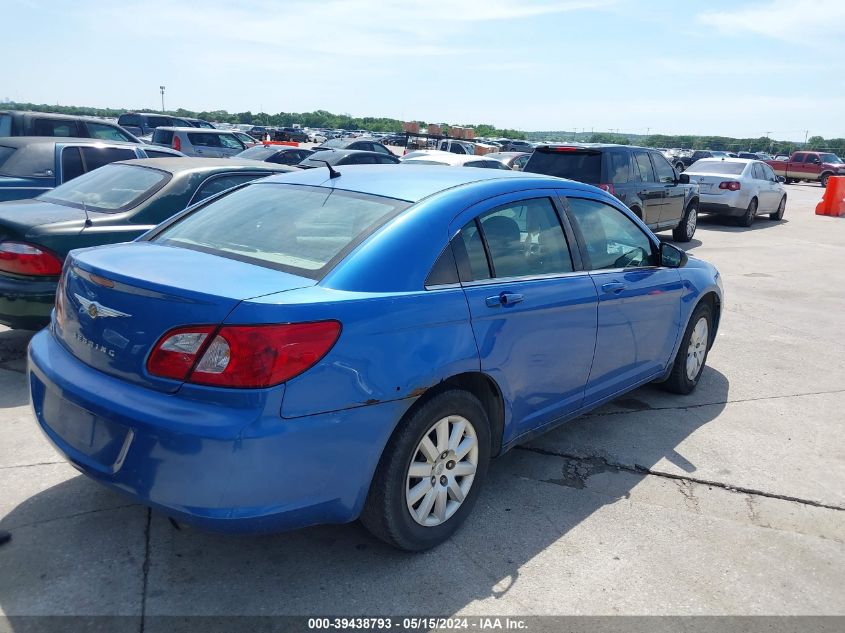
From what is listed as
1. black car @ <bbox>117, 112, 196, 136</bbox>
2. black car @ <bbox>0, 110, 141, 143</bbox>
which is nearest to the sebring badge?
black car @ <bbox>0, 110, 141, 143</bbox>

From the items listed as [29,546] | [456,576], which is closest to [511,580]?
[456,576]

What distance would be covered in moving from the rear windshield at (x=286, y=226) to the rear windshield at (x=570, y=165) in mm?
7876

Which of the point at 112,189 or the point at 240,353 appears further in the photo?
the point at 112,189

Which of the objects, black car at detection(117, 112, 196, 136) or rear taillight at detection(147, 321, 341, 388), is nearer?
rear taillight at detection(147, 321, 341, 388)

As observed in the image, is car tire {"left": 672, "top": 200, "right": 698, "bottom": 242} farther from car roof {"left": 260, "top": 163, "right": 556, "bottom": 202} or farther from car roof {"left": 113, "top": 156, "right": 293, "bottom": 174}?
car roof {"left": 260, "top": 163, "right": 556, "bottom": 202}

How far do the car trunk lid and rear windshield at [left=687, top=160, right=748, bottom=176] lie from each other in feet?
52.8

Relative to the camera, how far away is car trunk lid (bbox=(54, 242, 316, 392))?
100 inches

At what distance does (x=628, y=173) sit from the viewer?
1130 cm

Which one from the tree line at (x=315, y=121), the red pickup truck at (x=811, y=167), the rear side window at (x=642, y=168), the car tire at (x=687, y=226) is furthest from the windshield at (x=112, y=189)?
the tree line at (x=315, y=121)

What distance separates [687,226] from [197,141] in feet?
43.2

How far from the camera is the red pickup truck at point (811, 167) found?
36.8 meters

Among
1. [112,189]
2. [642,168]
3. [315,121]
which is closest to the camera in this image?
[112,189]

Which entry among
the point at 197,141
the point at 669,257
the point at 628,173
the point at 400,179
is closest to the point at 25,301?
the point at 400,179

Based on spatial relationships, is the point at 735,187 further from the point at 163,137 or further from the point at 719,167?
the point at 163,137
